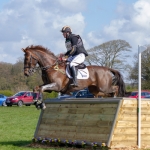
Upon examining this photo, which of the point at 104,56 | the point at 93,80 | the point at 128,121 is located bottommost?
A: the point at 128,121

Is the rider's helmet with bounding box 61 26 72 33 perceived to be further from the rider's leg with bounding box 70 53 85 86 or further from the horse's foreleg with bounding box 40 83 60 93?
the horse's foreleg with bounding box 40 83 60 93

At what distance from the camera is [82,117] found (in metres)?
10.1

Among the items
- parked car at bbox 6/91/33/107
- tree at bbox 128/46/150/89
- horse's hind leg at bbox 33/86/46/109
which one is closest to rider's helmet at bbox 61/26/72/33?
horse's hind leg at bbox 33/86/46/109

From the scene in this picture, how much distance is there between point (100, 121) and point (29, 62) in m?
2.78

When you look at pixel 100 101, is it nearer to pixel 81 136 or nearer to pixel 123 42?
pixel 81 136

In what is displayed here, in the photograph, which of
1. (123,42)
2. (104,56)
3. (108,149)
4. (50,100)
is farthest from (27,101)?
(108,149)

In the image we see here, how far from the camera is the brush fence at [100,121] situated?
362 inches

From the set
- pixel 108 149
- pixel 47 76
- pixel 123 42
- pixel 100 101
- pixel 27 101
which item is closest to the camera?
pixel 108 149

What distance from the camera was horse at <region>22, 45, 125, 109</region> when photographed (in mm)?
10752

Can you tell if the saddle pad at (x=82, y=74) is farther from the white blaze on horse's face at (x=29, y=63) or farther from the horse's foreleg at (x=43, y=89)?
the white blaze on horse's face at (x=29, y=63)

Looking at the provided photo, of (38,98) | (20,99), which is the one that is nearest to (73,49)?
(38,98)

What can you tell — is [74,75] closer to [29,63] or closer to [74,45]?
[74,45]

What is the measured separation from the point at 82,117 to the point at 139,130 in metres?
1.50

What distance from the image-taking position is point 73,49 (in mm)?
10828
